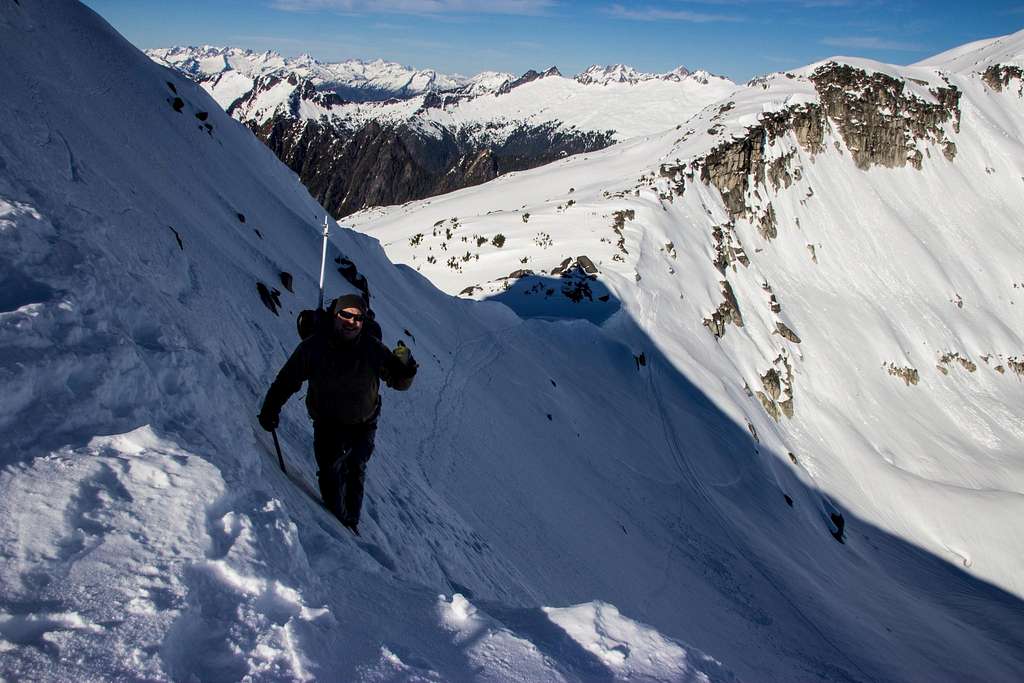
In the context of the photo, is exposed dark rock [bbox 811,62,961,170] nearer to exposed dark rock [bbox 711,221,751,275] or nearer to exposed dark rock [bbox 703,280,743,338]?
exposed dark rock [bbox 711,221,751,275]

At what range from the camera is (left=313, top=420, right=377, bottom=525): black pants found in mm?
5297

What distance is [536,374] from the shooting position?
18172mm

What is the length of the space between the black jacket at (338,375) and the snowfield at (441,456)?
1.80 feet

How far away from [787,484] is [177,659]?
25207mm

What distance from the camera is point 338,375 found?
197 inches

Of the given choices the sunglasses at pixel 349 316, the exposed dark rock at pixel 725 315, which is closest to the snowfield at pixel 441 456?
the exposed dark rock at pixel 725 315

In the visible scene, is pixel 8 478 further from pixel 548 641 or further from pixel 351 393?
pixel 548 641

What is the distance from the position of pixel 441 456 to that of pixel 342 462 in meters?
4.98

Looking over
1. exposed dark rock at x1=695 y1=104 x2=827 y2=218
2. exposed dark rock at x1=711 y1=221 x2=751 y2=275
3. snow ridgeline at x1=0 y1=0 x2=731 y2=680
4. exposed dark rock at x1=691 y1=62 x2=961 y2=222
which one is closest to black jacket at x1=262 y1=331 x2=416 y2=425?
snow ridgeline at x1=0 y1=0 x2=731 y2=680

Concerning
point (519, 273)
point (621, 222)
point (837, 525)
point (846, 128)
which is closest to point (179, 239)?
point (519, 273)

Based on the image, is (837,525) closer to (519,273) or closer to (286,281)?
(519,273)

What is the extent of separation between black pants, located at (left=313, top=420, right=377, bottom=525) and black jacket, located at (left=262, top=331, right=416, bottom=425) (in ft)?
0.55

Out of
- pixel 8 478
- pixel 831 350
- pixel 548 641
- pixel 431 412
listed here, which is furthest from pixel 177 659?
pixel 831 350

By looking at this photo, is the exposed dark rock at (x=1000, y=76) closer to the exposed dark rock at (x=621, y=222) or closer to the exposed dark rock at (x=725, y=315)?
the exposed dark rock at (x=725, y=315)
